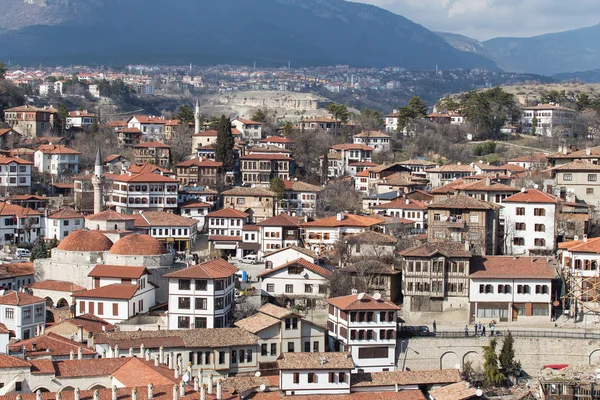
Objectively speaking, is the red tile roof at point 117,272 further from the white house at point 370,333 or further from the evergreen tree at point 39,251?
the white house at point 370,333

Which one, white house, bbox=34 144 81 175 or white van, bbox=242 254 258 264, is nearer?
white van, bbox=242 254 258 264

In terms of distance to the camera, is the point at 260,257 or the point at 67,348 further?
the point at 260,257

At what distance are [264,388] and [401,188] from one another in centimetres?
3534

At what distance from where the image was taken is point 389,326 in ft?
141

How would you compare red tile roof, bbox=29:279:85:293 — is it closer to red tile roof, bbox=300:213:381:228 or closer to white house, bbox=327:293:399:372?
red tile roof, bbox=300:213:381:228

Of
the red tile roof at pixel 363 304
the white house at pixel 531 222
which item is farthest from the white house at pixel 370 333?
the white house at pixel 531 222

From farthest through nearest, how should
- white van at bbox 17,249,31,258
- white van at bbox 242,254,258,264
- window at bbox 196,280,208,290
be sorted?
white van at bbox 17,249,31,258 < white van at bbox 242,254,258,264 < window at bbox 196,280,208,290

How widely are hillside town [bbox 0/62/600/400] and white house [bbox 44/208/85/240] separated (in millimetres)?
124

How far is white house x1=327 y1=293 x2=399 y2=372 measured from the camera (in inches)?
1682

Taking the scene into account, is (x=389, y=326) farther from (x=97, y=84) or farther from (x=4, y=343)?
(x=97, y=84)

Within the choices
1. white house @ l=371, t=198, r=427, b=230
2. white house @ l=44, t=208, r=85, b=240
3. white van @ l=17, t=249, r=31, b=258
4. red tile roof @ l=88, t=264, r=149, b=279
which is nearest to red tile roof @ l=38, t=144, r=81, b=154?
white house @ l=44, t=208, r=85, b=240

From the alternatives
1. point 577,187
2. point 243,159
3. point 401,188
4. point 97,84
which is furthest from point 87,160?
point 97,84

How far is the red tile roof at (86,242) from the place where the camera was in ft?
173

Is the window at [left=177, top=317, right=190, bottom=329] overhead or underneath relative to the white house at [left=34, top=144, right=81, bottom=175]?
underneath
